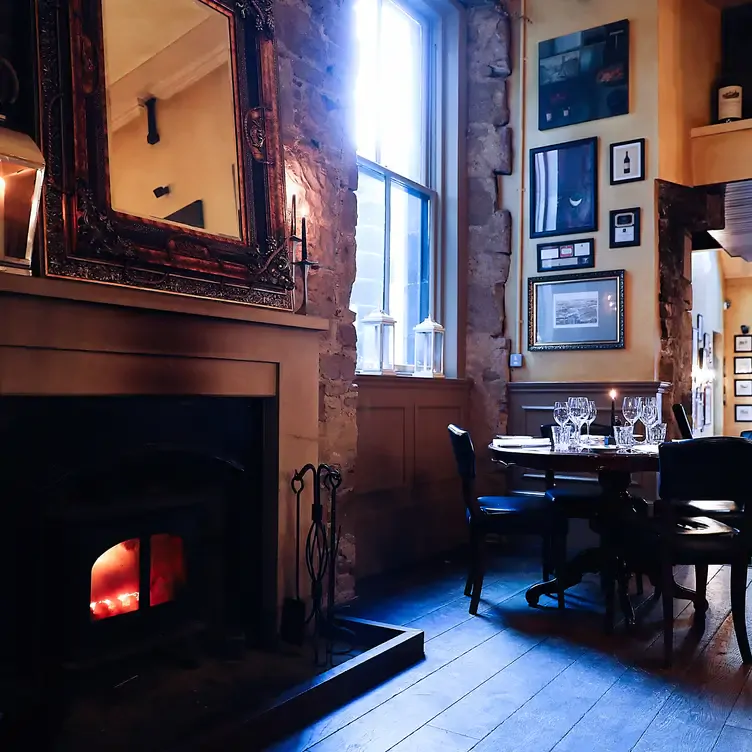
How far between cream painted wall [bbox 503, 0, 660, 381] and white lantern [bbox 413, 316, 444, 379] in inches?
22.0

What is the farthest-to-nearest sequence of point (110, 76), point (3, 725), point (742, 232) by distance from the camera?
point (742, 232)
point (110, 76)
point (3, 725)

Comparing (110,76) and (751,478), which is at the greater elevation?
(110,76)

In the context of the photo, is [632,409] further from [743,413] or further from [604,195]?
[743,413]

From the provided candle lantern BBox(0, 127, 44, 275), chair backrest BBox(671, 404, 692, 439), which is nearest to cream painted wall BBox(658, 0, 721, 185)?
chair backrest BBox(671, 404, 692, 439)

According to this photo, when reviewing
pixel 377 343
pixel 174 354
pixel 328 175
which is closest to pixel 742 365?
pixel 377 343

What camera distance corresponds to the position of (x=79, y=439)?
225 cm

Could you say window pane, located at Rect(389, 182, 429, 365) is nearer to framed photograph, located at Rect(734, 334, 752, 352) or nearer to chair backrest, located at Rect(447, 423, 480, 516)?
chair backrest, located at Rect(447, 423, 480, 516)

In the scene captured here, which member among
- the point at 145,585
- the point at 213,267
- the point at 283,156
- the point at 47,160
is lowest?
the point at 145,585

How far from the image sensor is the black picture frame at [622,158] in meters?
4.80

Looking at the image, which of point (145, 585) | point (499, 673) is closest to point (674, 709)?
point (499, 673)

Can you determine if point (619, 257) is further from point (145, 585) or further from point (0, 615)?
point (0, 615)

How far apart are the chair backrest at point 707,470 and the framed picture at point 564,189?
95.5 inches

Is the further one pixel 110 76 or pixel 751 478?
pixel 751 478

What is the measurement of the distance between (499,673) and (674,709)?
60cm
